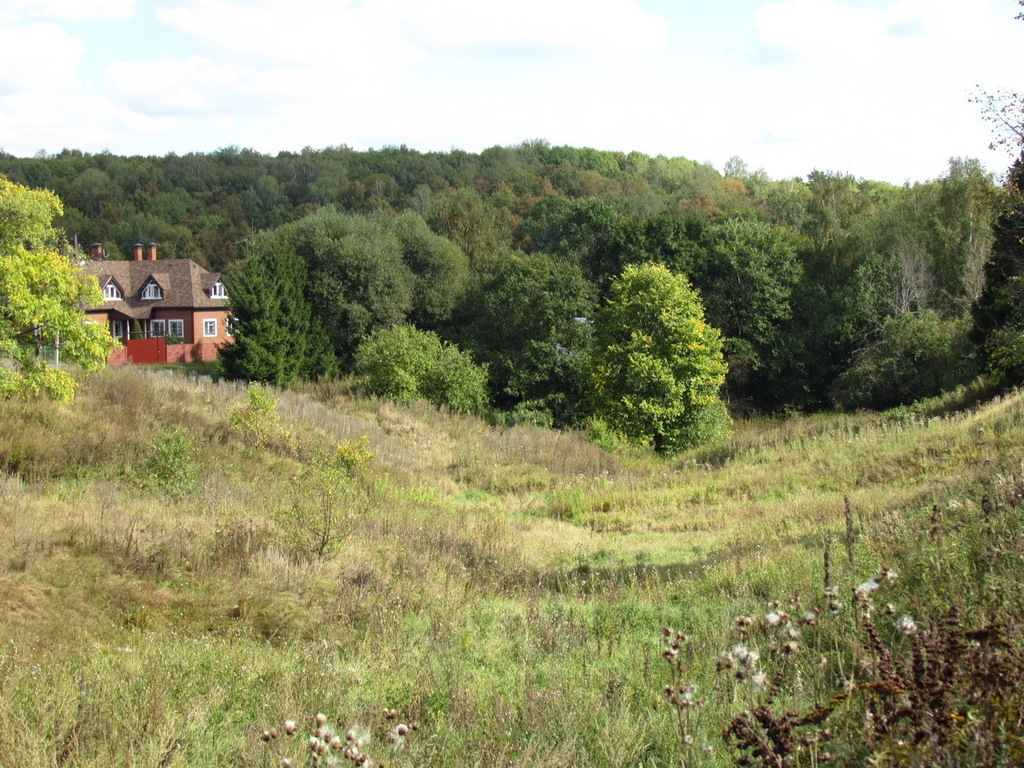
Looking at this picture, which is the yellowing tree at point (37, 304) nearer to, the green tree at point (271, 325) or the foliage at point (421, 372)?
the foliage at point (421, 372)

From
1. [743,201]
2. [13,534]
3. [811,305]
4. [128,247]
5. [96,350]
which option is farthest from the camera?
[128,247]

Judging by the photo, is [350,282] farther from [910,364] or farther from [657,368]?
[910,364]

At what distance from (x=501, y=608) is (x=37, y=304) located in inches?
507

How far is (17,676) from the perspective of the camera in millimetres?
5473

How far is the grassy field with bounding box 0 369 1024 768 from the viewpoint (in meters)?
3.66

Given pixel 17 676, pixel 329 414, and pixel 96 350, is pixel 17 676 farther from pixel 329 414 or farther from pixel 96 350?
pixel 329 414

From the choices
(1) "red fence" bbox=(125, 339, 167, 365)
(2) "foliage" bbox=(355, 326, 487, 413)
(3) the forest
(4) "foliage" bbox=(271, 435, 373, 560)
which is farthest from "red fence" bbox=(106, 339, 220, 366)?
(4) "foliage" bbox=(271, 435, 373, 560)

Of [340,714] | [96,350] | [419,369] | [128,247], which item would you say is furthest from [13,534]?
[128,247]

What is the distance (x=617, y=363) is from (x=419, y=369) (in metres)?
7.93

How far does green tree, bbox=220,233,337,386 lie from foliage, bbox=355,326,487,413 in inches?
Result: 216

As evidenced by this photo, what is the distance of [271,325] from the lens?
37.9 metres

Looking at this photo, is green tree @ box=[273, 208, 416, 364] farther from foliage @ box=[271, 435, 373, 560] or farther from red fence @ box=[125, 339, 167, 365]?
foliage @ box=[271, 435, 373, 560]

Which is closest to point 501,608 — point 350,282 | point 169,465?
point 169,465

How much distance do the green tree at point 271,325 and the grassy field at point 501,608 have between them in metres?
17.7
